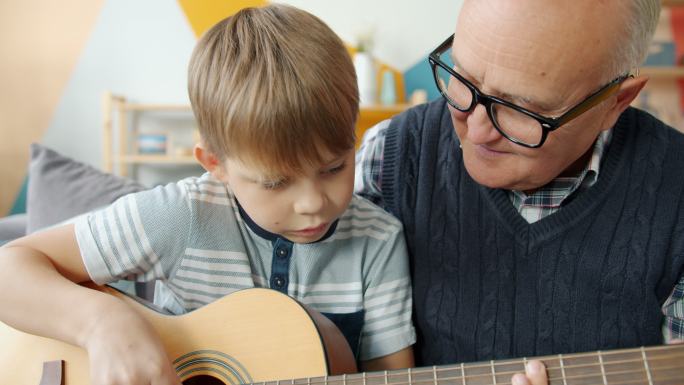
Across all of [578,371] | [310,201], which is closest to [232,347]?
[310,201]

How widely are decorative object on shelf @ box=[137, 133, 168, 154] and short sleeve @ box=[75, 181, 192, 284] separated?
237cm

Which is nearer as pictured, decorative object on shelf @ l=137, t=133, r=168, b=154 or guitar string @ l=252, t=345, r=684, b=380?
guitar string @ l=252, t=345, r=684, b=380

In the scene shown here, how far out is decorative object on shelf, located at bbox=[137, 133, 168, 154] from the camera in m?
3.32

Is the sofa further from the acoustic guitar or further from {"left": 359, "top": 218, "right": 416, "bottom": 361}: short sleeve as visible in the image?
{"left": 359, "top": 218, "right": 416, "bottom": 361}: short sleeve

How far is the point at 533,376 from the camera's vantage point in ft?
2.52

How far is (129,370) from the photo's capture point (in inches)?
35.0

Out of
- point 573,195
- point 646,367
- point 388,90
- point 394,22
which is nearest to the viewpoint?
point 646,367

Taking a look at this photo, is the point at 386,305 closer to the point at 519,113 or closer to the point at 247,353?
the point at 247,353

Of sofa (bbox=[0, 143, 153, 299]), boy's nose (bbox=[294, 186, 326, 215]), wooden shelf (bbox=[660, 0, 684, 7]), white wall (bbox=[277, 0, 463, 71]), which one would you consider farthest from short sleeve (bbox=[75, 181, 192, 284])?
wooden shelf (bbox=[660, 0, 684, 7])

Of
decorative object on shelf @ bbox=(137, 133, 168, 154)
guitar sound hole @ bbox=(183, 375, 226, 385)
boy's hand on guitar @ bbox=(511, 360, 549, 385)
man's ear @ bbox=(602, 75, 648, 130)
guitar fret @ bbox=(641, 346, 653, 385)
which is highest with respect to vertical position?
man's ear @ bbox=(602, 75, 648, 130)

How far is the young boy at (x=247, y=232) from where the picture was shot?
0.89m

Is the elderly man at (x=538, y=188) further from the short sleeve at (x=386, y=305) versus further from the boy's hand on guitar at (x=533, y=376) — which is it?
the boy's hand on guitar at (x=533, y=376)

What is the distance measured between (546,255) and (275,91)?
549 millimetres

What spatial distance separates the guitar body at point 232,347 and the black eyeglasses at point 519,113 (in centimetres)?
41
